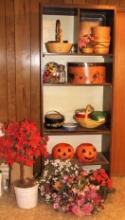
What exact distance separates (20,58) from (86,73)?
2.18 ft

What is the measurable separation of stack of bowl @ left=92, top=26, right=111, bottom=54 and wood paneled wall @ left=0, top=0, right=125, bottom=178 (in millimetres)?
383

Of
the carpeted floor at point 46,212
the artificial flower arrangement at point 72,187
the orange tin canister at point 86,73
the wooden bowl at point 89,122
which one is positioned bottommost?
the carpeted floor at point 46,212

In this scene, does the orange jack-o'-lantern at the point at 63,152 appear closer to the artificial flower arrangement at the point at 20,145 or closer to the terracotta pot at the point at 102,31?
the artificial flower arrangement at the point at 20,145

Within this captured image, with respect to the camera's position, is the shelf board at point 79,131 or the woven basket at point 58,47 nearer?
the woven basket at point 58,47

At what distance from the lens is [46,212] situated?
247 centimetres

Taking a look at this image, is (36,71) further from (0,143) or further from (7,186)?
(7,186)

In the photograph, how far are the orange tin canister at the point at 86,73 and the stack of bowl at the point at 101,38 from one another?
15 centimetres

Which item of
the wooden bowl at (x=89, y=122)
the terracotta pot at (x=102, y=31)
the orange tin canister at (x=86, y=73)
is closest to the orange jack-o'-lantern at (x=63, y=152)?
the wooden bowl at (x=89, y=122)

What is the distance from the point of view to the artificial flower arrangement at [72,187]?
2398mm

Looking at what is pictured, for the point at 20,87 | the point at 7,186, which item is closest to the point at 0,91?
the point at 20,87

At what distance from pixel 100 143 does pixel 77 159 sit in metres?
0.39

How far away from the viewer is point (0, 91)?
2971 mm

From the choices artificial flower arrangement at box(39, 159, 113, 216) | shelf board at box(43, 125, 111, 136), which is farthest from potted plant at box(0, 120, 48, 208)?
shelf board at box(43, 125, 111, 136)

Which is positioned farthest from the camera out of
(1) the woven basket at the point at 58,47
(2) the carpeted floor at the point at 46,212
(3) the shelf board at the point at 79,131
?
(3) the shelf board at the point at 79,131
